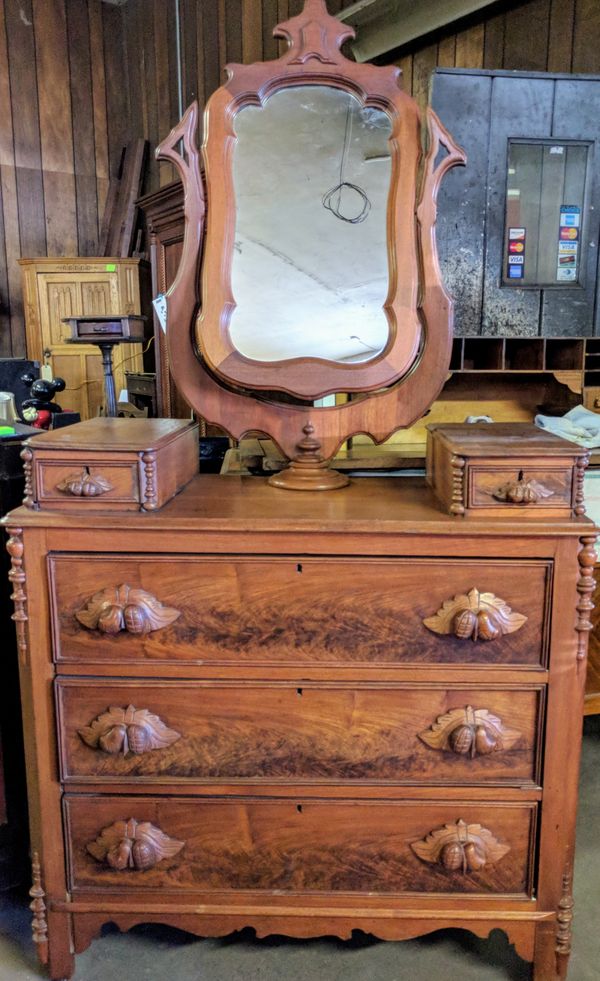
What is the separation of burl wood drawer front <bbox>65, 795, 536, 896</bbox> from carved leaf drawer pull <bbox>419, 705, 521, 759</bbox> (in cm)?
12

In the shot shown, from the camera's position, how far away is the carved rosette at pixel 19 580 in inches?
47.6

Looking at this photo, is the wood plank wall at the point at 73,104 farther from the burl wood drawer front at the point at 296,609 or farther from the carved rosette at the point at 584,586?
the carved rosette at the point at 584,586

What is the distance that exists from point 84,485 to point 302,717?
21.6 inches

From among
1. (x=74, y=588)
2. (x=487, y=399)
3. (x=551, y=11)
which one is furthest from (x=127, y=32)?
(x=74, y=588)

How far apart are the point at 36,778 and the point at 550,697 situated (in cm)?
93

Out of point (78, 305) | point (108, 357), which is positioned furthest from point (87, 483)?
point (78, 305)

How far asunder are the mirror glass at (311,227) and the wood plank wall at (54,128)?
5.31 m

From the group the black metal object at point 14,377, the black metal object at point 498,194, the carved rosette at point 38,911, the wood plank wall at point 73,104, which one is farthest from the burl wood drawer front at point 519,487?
the wood plank wall at point 73,104

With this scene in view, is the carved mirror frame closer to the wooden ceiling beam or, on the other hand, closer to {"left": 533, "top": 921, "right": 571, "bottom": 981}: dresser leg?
{"left": 533, "top": 921, "right": 571, "bottom": 981}: dresser leg

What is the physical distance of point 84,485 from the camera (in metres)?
1.22

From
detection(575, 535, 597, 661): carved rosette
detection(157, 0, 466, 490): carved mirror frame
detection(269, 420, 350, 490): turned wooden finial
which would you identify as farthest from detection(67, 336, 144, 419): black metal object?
detection(575, 535, 597, 661): carved rosette

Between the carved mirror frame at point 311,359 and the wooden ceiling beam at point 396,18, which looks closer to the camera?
the carved mirror frame at point 311,359

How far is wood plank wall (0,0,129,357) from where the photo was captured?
5.95m

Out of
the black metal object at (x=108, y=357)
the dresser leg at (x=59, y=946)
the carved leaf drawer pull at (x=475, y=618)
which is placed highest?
the black metal object at (x=108, y=357)
